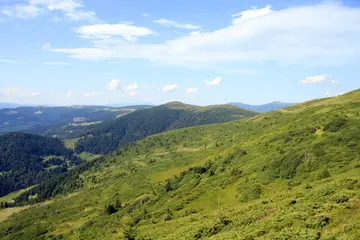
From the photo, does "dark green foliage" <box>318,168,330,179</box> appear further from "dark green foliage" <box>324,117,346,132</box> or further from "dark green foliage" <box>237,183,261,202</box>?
"dark green foliage" <box>324,117,346,132</box>

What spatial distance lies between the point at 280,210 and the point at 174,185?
82.0m

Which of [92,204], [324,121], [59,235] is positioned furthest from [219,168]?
[92,204]

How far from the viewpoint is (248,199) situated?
65.1 m

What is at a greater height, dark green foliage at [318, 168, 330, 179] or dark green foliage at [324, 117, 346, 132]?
dark green foliage at [324, 117, 346, 132]

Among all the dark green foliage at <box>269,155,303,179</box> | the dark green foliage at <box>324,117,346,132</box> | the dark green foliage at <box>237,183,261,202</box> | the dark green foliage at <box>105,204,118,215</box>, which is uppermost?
the dark green foliage at <box>324,117,346,132</box>

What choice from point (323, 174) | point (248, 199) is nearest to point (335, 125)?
point (323, 174)

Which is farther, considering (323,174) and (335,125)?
(335,125)

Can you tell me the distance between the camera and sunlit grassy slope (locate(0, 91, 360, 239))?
34.6m

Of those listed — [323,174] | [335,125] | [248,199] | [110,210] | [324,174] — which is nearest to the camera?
[324,174]

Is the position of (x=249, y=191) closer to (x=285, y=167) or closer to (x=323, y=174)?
(x=285, y=167)

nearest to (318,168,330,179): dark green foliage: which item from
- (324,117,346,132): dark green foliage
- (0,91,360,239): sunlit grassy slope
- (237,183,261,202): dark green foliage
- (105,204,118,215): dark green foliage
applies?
(0,91,360,239): sunlit grassy slope

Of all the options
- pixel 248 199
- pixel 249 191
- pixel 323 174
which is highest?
pixel 323 174

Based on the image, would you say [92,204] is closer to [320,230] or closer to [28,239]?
[28,239]

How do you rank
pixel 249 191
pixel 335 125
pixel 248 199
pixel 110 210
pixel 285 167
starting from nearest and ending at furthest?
pixel 248 199 → pixel 249 191 → pixel 285 167 → pixel 335 125 → pixel 110 210
